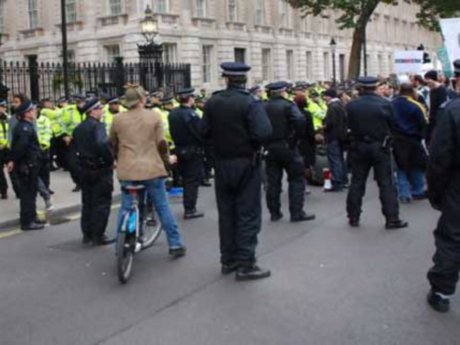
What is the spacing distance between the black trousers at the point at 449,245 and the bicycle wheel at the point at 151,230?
3.71 metres

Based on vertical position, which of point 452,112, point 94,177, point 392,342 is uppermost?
point 452,112

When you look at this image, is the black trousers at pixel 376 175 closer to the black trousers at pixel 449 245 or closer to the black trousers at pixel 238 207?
the black trousers at pixel 238 207

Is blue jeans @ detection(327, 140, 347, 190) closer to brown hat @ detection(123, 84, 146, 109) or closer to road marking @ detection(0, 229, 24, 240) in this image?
road marking @ detection(0, 229, 24, 240)

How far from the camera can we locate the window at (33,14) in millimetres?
46031

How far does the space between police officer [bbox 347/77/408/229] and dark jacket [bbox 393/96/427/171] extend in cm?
175

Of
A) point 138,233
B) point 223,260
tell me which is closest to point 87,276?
point 138,233

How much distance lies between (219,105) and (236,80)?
0.93 ft

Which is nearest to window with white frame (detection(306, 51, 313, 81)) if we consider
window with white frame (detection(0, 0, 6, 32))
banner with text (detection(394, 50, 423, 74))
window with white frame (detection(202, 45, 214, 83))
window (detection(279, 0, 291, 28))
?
window (detection(279, 0, 291, 28))

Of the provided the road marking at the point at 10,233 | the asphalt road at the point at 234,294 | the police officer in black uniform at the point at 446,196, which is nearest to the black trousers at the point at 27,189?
the road marking at the point at 10,233

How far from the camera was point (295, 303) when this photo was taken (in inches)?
238

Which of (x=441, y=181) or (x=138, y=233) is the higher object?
(x=441, y=181)

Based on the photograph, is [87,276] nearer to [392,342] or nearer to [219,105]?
[219,105]

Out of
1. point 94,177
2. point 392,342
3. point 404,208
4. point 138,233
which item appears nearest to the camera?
point 392,342

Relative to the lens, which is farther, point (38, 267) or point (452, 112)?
point (38, 267)
